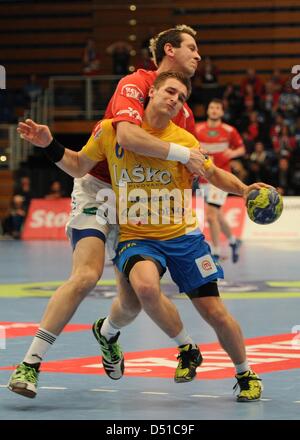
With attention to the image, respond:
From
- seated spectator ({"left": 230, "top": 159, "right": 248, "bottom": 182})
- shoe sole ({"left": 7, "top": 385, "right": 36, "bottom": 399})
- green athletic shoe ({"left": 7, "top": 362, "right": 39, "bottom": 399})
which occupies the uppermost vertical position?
seated spectator ({"left": 230, "top": 159, "right": 248, "bottom": 182})

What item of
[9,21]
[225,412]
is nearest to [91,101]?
[9,21]

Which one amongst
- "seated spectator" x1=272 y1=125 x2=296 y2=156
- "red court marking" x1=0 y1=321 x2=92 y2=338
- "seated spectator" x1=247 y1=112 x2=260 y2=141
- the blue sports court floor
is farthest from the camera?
"seated spectator" x1=247 y1=112 x2=260 y2=141

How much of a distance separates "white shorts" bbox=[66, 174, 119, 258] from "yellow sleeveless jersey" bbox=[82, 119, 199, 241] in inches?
7.6

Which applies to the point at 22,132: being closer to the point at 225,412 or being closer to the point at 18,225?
the point at 225,412

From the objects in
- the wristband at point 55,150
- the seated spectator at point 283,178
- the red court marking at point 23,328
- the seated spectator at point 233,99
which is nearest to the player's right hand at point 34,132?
the wristband at point 55,150

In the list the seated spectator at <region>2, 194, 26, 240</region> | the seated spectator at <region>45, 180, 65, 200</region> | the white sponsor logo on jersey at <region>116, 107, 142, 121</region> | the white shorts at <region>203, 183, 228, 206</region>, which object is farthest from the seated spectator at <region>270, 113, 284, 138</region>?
the white sponsor logo on jersey at <region>116, 107, 142, 121</region>

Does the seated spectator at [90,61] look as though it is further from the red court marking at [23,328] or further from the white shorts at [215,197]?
the red court marking at [23,328]

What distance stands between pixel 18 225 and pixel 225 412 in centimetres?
1702

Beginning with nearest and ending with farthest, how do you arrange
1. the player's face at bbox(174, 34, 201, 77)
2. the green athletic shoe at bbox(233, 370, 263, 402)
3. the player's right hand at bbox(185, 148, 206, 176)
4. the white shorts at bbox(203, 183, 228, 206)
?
1. the green athletic shoe at bbox(233, 370, 263, 402)
2. the player's right hand at bbox(185, 148, 206, 176)
3. the player's face at bbox(174, 34, 201, 77)
4. the white shorts at bbox(203, 183, 228, 206)

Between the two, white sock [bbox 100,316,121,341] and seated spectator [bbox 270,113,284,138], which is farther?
seated spectator [bbox 270,113,284,138]

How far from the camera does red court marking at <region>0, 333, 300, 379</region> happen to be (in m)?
7.89

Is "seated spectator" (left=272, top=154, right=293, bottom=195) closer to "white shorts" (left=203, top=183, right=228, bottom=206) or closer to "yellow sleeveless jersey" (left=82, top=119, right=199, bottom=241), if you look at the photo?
"white shorts" (left=203, top=183, right=228, bottom=206)

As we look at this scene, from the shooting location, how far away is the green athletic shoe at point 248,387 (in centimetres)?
677

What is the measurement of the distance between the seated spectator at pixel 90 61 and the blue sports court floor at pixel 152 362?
46.9ft
